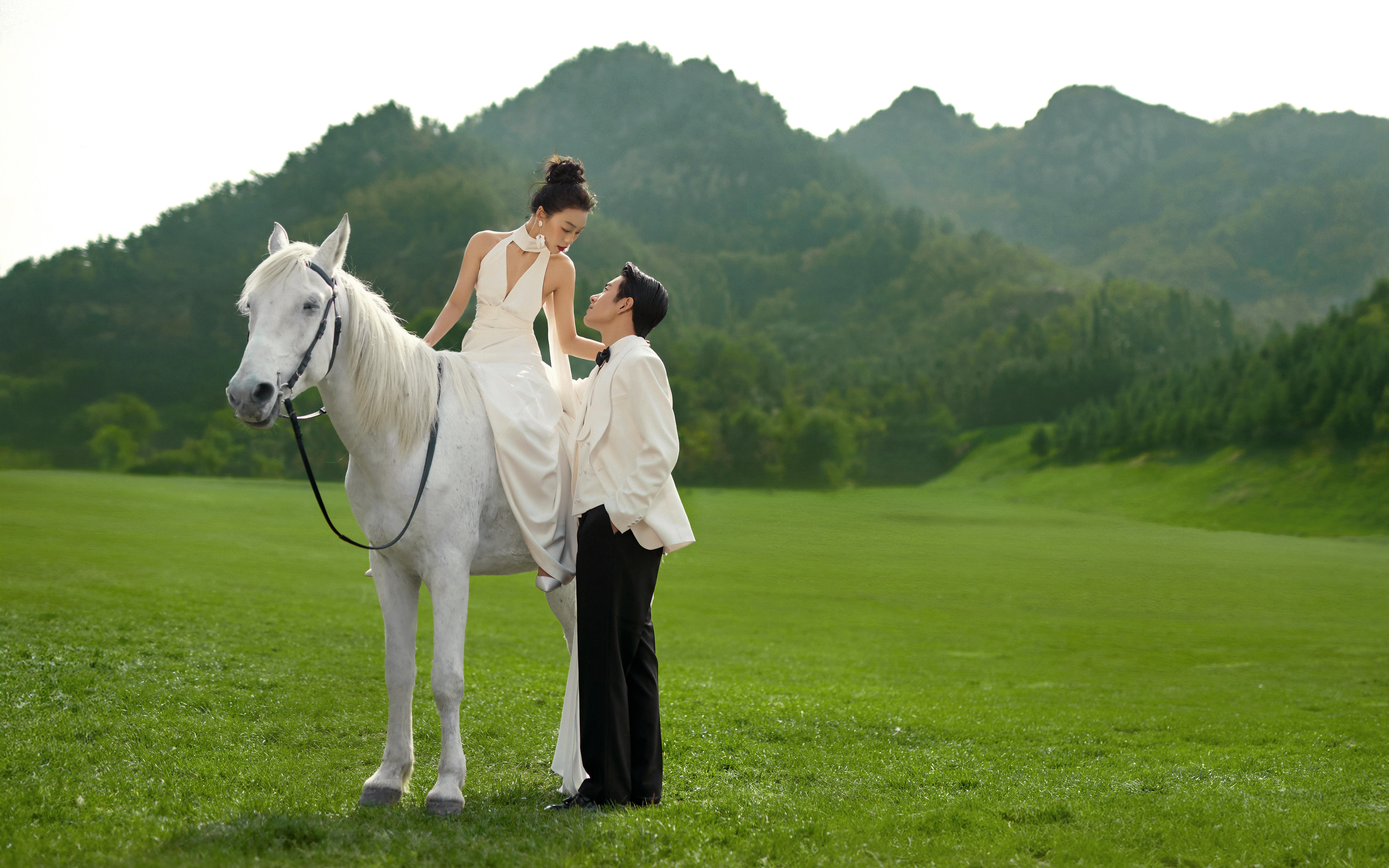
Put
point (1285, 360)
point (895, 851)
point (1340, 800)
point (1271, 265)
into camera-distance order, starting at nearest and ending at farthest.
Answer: point (895, 851) → point (1340, 800) → point (1285, 360) → point (1271, 265)

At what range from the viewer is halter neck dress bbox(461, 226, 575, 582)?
455 cm

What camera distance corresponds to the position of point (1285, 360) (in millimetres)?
56406

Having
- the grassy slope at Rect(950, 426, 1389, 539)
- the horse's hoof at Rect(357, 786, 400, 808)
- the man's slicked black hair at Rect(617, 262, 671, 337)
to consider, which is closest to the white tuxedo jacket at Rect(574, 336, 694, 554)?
the man's slicked black hair at Rect(617, 262, 671, 337)

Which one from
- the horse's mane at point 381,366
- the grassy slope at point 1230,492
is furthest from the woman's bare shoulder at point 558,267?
the grassy slope at point 1230,492

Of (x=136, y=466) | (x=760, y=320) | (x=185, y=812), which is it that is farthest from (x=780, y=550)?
(x=760, y=320)

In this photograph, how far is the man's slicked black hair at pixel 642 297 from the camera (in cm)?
454

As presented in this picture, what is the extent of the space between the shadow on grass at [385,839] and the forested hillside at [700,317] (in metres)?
40.9

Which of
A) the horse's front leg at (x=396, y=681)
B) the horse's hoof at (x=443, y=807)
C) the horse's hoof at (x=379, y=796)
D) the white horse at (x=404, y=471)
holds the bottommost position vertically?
the horse's hoof at (x=379, y=796)

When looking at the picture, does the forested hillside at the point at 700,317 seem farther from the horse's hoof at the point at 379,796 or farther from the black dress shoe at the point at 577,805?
the black dress shoe at the point at 577,805

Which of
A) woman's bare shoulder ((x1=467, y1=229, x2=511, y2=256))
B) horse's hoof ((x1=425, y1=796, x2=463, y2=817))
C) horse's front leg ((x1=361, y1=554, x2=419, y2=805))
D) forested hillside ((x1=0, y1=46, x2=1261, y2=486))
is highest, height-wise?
forested hillside ((x1=0, y1=46, x2=1261, y2=486))

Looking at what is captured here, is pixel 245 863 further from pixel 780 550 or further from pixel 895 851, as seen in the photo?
pixel 780 550

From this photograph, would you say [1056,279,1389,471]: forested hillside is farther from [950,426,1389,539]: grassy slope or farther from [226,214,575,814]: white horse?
[226,214,575,814]: white horse

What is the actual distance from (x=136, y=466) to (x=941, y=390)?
63.0 m

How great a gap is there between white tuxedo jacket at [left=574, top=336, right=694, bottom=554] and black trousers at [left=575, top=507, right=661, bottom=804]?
0.10 meters
